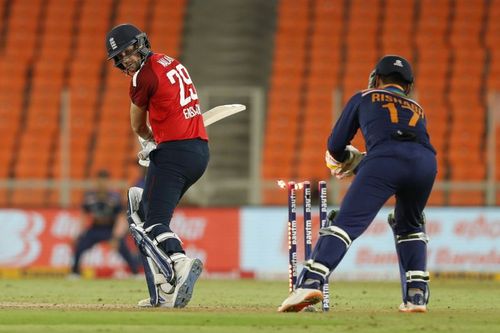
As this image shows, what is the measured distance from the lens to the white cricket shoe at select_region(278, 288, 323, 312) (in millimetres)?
9258

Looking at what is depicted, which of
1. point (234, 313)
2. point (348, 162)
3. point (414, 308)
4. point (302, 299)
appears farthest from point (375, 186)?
point (234, 313)

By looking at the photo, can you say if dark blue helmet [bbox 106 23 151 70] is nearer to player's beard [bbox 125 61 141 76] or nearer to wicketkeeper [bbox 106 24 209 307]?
wicketkeeper [bbox 106 24 209 307]

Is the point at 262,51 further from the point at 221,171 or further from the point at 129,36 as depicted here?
the point at 129,36

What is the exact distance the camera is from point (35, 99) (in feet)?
76.8

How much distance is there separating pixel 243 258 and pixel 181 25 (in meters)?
7.99

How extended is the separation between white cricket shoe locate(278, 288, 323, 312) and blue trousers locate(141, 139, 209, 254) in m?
1.24

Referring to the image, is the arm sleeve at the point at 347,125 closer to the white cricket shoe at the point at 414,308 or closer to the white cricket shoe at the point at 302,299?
the white cricket shoe at the point at 302,299

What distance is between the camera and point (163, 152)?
33.7 feet

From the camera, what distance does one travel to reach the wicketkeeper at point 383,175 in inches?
365

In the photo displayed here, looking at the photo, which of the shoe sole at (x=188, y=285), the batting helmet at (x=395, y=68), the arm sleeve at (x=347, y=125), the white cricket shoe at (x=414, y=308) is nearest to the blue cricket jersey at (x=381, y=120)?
the arm sleeve at (x=347, y=125)

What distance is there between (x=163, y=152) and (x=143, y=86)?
1.87 ft

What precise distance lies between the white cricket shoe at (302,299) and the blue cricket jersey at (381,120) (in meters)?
1.17

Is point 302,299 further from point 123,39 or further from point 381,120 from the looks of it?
point 123,39

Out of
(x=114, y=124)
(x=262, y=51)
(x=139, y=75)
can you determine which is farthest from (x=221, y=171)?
(x=139, y=75)
